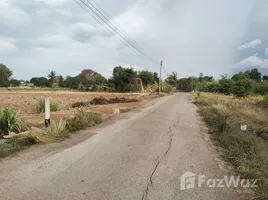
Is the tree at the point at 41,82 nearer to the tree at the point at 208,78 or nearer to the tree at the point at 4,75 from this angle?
the tree at the point at 4,75

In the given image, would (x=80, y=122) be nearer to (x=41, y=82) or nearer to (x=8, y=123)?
(x=8, y=123)

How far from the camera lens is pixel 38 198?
4527 mm

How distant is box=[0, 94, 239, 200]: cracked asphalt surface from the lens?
4809 mm

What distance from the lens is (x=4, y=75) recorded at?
114062 millimetres

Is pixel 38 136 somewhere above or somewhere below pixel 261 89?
below

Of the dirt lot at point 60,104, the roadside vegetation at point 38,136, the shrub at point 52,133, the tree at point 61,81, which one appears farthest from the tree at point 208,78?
the shrub at point 52,133

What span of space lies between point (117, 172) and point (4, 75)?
120 m

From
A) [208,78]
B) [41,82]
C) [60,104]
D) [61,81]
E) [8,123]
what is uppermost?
[208,78]

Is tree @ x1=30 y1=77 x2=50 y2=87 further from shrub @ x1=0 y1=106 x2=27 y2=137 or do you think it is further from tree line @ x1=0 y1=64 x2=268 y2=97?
shrub @ x1=0 y1=106 x2=27 y2=137

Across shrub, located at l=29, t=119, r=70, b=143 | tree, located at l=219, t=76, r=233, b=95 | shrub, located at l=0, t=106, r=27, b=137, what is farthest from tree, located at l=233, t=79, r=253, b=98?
shrub, located at l=0, t=106, r=27, b=137

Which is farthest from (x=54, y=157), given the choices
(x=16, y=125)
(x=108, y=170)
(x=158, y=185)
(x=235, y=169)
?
(x=235, y=169)
